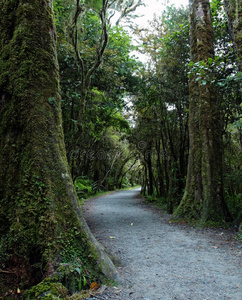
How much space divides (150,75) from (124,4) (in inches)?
175

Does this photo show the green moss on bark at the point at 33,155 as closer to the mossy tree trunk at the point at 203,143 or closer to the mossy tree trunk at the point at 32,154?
the mossy tree trunk at the point at 32,154

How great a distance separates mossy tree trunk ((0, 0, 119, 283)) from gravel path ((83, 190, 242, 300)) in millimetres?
1015

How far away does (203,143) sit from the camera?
8.11 meters

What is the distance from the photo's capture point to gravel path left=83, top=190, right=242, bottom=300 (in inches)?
130

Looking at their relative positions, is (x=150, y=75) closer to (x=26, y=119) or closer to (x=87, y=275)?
(x=26, y=119)

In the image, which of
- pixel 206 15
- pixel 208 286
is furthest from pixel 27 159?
pixel 206 15

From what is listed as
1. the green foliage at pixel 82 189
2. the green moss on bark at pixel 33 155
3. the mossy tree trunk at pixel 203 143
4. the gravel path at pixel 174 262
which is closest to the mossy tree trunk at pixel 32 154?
the green moss on bark at pixel 33 155

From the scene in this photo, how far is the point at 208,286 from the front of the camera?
349 centimetres

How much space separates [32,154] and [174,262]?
3.45m

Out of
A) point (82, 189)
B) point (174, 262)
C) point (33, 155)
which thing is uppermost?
point (33, 155)

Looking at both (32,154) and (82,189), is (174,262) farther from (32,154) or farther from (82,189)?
(82,189)

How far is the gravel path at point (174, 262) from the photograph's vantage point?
3.31 meters

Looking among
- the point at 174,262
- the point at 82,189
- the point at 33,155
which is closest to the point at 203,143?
the point at 174,262

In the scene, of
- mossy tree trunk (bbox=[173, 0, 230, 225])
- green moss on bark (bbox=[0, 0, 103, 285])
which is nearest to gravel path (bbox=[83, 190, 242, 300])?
mossy tree trunk (bbox=[173, 0, 230, 225])
